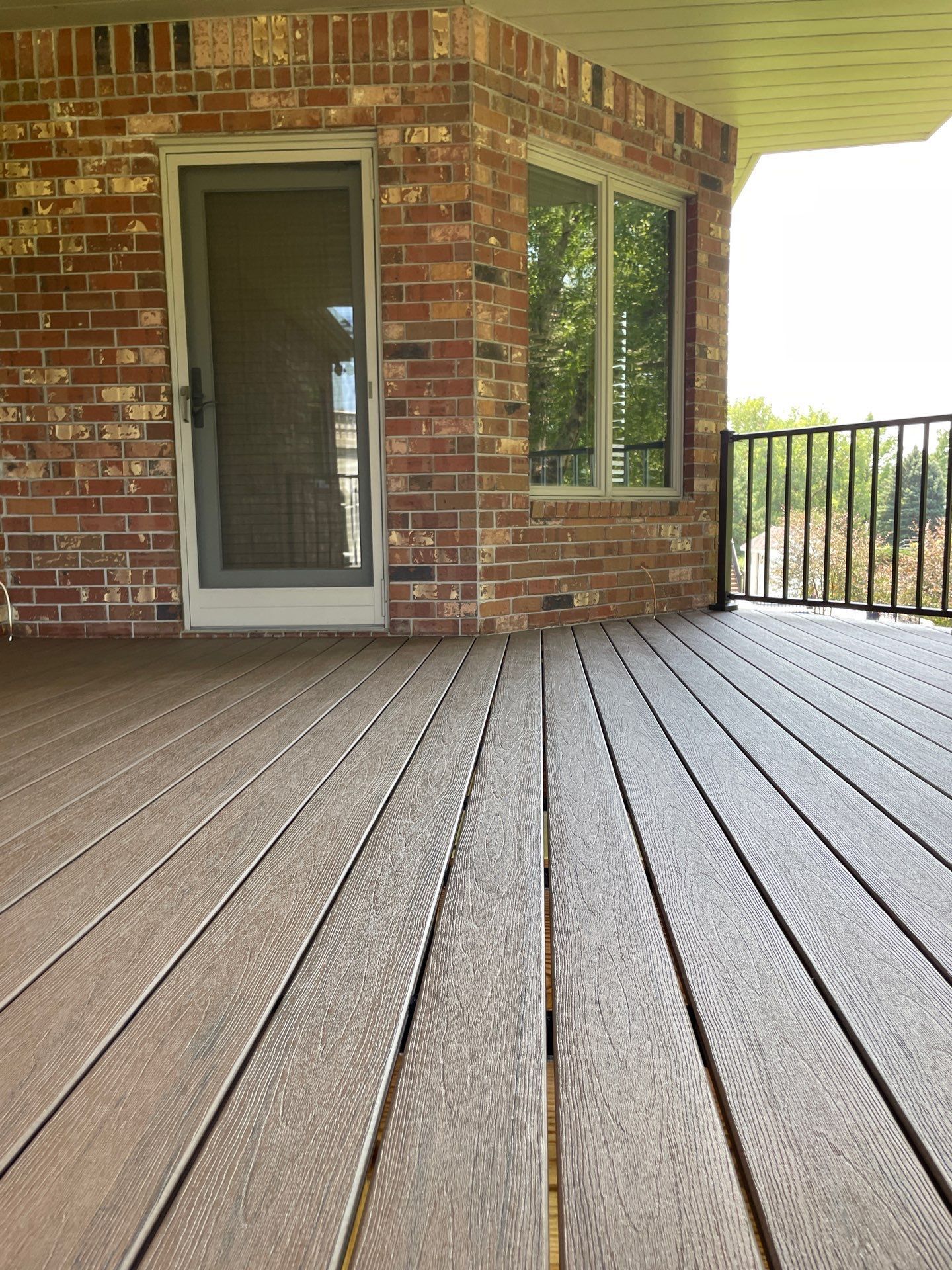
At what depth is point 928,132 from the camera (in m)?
4.64

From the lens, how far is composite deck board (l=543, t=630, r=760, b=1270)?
24.1 inches

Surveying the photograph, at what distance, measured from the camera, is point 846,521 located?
9352mm

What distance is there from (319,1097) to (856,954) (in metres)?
0.64

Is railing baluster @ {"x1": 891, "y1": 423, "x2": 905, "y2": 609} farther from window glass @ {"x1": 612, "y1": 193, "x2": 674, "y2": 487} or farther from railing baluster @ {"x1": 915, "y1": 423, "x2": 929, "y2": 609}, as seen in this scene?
window glass @ {"x1": 612, "y1": 193, "x2": 674, "y2": 487}

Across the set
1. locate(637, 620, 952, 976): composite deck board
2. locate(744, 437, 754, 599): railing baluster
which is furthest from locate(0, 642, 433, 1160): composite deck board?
locate(744, 437, 754, 599): railing baluster

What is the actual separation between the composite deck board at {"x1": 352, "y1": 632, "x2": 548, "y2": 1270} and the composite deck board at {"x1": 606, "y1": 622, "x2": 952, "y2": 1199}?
1.03 ft

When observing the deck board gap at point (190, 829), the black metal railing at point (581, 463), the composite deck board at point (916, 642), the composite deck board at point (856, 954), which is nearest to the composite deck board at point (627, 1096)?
the composite deck board at point (856, 954)

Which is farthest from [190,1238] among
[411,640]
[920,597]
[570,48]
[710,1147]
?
[570,48]

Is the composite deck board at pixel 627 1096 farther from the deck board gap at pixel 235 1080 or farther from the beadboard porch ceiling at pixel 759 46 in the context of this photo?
the beadboard porch ceiling at pixel 759 46

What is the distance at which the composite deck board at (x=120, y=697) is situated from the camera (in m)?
2.09

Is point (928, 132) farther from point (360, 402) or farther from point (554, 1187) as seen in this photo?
point (554, 1187)

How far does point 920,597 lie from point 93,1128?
4.11 m

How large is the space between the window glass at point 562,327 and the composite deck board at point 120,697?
1695mm

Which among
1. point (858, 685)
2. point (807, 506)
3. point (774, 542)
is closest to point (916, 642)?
point (807, 506)
